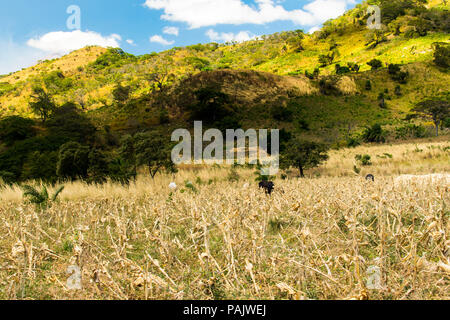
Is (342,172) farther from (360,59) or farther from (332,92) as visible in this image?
(360,59)

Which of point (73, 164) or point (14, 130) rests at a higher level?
point (14, 130)

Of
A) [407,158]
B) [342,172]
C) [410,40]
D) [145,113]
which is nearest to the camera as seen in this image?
[342,172]

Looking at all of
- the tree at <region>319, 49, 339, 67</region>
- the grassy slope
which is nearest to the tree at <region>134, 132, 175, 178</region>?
the grassy slope

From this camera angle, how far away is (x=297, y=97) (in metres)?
46.1

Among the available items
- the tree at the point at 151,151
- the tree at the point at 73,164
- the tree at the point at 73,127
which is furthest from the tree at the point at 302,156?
the tree at the point at 73,127

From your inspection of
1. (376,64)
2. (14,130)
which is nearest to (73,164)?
(14,130)

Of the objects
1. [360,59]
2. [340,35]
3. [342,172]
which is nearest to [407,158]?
[342,172]

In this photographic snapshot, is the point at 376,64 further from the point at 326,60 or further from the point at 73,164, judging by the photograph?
the point at 73,164

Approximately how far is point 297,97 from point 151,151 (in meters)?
39.8

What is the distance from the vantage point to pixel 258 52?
105 metres

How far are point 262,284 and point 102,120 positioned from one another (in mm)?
46874

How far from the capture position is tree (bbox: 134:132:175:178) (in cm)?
1130

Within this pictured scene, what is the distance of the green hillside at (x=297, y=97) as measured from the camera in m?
30.1

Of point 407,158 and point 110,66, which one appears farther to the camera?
point 110,66
